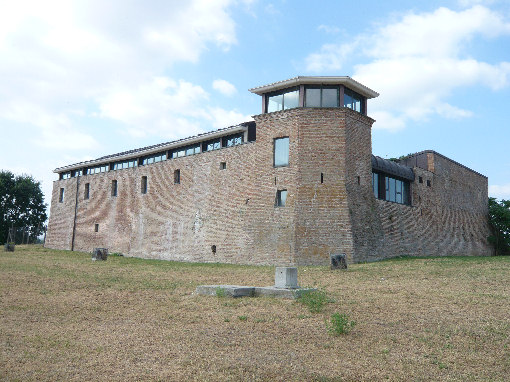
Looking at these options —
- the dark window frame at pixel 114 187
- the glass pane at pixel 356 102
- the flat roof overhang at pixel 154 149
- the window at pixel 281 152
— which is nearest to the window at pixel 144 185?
the flat roof overhang at pixel 154 149

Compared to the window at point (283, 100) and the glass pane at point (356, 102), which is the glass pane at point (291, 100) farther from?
the glass pane at point (356, 102)

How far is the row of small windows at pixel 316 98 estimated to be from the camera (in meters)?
23.4

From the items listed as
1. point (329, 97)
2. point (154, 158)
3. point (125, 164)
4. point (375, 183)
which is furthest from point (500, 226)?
point (125, 164)

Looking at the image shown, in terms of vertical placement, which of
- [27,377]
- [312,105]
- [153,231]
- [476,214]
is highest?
[312,105]

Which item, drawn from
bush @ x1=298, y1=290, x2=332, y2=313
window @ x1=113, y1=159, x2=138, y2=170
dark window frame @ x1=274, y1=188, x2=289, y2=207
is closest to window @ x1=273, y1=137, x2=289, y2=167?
dark window frame @ x1=274, y1=188, x2=289, y2=207

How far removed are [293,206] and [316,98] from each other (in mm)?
6113

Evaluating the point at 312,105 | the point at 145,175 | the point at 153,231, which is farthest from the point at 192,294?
the point at 145,175

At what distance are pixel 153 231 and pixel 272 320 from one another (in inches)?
964

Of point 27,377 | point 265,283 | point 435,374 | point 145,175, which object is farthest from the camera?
point 145,175

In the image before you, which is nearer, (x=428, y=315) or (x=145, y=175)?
(x=428, y=315)

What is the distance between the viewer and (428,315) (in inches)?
374

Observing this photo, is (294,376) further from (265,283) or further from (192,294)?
(265,283)

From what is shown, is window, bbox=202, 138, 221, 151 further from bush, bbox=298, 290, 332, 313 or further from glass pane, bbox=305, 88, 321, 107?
bush, bbox=298, 290, 332, 313

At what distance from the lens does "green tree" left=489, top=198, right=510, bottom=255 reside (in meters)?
38.8
